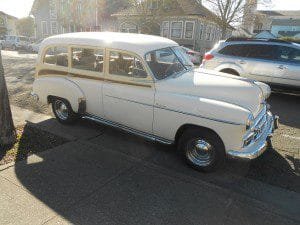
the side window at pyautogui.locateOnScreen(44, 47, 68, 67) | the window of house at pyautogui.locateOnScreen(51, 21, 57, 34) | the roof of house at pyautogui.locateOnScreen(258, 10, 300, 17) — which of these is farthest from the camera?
the roof of house at pyautogui.locateOnScreen(258, 10, 300, 17)

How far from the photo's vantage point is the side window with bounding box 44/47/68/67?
20.5ft

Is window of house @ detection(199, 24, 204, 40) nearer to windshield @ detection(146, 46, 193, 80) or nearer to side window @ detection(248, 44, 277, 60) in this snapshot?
side window @ detection(248, 44, 277, 60)

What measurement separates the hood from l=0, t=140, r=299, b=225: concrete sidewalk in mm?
1341

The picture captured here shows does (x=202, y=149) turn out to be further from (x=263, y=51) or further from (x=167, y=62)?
(x=263, y=51)

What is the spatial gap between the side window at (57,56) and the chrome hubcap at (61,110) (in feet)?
2.90

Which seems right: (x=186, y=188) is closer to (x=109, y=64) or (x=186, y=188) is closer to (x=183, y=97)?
(x=183, y=97)

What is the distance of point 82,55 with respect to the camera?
596cm

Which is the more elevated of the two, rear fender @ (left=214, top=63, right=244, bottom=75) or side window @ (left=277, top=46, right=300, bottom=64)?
side window @ (left=277, top=46, right=300, bottom=64)

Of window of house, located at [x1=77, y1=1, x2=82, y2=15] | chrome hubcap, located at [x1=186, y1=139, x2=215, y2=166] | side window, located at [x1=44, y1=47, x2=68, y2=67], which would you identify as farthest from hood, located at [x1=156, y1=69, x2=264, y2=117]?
window of house, located at [x1=77, y1=1, x2=82, y2=15]

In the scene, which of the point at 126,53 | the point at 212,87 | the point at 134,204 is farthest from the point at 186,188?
the point at 126,53

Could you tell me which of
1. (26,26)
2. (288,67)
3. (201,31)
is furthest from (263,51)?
(26,26)

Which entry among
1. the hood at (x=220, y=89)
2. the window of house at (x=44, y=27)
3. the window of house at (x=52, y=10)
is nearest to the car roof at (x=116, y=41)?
the hood at (x=220, y=89)

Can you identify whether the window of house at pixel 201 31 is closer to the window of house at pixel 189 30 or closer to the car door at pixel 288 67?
the window of house at pixel 189 30

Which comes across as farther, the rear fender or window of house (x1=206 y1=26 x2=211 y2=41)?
window of house (x1=206 y1=26 x2=211 y2=41)
